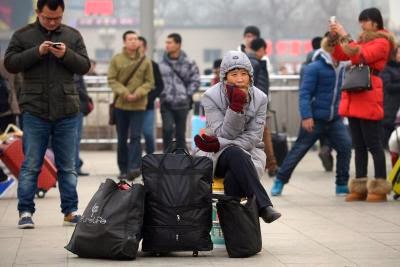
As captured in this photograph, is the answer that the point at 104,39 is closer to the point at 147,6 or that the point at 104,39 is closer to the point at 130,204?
the point at 147,6

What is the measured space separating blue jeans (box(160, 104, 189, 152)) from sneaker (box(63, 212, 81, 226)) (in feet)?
21.6

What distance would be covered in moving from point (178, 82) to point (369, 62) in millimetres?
5223

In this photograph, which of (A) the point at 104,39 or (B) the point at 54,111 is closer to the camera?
(B) the point at 54,111

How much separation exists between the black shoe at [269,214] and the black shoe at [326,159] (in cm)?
873

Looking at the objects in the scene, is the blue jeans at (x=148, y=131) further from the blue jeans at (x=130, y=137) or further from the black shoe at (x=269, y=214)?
the black shoe at (x=269, y=214)

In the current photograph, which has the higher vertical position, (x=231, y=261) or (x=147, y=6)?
(x=147, y=6)

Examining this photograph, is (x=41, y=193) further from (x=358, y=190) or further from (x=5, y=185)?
(x=358, y=190)

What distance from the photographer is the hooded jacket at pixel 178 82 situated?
17.8 m

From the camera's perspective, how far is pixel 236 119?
981cm

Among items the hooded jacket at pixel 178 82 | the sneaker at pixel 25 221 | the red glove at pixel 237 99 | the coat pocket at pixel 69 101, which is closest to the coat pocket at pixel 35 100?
the coat pocket at pixel 69 101

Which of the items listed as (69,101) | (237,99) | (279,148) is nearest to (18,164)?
(69,101)

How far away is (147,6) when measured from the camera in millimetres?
22547

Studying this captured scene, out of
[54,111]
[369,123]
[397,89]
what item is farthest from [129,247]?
[397,89]

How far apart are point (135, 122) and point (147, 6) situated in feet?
20.2
